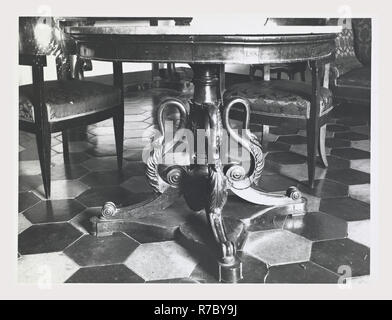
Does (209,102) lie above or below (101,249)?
above

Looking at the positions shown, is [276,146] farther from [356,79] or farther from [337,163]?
[356,79]

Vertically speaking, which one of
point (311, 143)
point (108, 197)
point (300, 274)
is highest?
point (311, 143)

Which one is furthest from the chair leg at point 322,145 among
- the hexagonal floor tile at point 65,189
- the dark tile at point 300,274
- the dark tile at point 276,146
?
the hexagonal floor tile at point 65,189

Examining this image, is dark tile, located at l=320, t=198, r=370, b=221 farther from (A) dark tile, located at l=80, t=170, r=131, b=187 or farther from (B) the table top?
(A) dark tile, located at l=80, t=170, r=131, b=187

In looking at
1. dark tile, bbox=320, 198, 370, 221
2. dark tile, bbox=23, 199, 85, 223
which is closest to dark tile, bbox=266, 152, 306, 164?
dark tile, bbox=320, 198, 370, 221

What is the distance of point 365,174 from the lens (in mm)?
2332

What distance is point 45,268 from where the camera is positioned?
147 cm

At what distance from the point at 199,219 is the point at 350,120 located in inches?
89.3

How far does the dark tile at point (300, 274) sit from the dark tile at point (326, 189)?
2.16 ft

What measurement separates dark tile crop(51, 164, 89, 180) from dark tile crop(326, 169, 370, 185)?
1.32 meters

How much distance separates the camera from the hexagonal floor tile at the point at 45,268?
1413 mm

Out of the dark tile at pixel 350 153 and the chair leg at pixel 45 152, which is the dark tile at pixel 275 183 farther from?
the chair leg at pixel 45 152

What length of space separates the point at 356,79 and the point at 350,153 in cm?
48

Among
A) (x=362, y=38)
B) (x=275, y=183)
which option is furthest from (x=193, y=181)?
(x=362, y=38)
